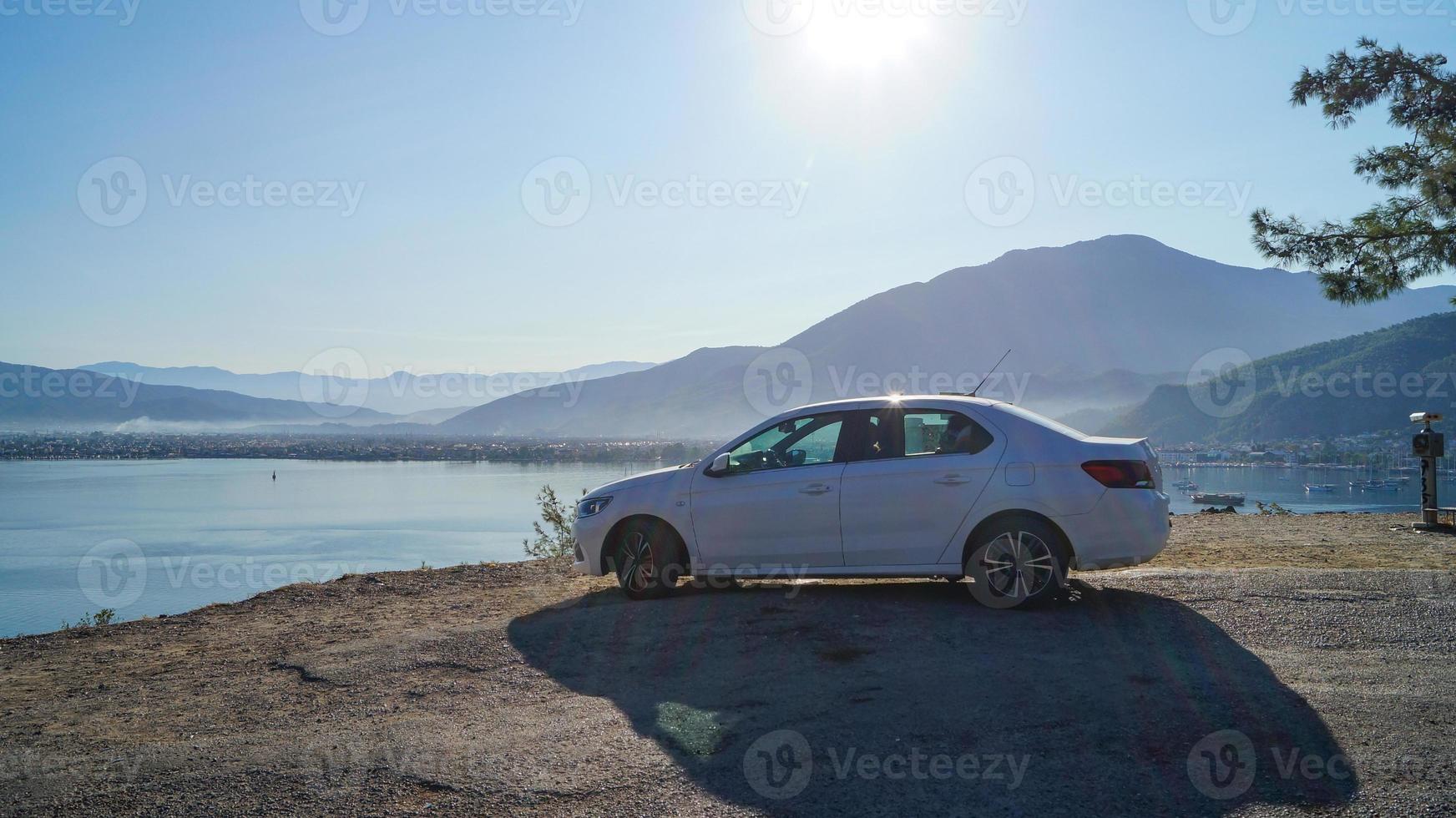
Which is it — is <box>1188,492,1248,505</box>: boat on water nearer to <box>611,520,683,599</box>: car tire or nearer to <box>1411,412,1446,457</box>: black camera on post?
<box>1411,412,1446,457</box>: black camera on post

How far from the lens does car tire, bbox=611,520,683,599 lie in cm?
738

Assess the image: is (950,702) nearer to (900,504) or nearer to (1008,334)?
(900,504)

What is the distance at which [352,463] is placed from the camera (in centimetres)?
9119

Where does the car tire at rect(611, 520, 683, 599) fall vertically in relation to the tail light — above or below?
below

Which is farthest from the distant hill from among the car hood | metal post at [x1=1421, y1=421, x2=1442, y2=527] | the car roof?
the car hood

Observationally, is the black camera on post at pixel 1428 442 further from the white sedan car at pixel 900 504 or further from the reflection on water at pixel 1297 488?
the white sedan car at pixel 900 504

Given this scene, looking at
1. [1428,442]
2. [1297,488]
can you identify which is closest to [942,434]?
[1428,442]

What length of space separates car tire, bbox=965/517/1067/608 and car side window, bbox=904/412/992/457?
0.62 metres

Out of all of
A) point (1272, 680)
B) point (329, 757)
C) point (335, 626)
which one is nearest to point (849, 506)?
point (1272, 680)

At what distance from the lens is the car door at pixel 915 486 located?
654 cm

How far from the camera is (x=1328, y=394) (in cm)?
4491

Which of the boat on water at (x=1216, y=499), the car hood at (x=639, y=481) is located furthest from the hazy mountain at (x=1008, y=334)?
the car hood at (x=639, y=481)

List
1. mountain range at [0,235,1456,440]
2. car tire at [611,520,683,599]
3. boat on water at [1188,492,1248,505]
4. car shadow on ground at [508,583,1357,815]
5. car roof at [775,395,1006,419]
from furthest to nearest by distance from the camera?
1. mountain range at [0,235,1456,440]
2. boat on water at [1188,492,1248,505]
3. car tire at [611,520,683,599]
4. car roof at [775,395,1006,419]
5. car shadow on ground at [508,583,1357,815]

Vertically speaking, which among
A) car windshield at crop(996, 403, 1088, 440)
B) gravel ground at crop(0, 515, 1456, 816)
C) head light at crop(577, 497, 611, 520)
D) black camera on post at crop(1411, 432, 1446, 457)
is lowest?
gravel ground at crop(0, 515, 1456, 816)
